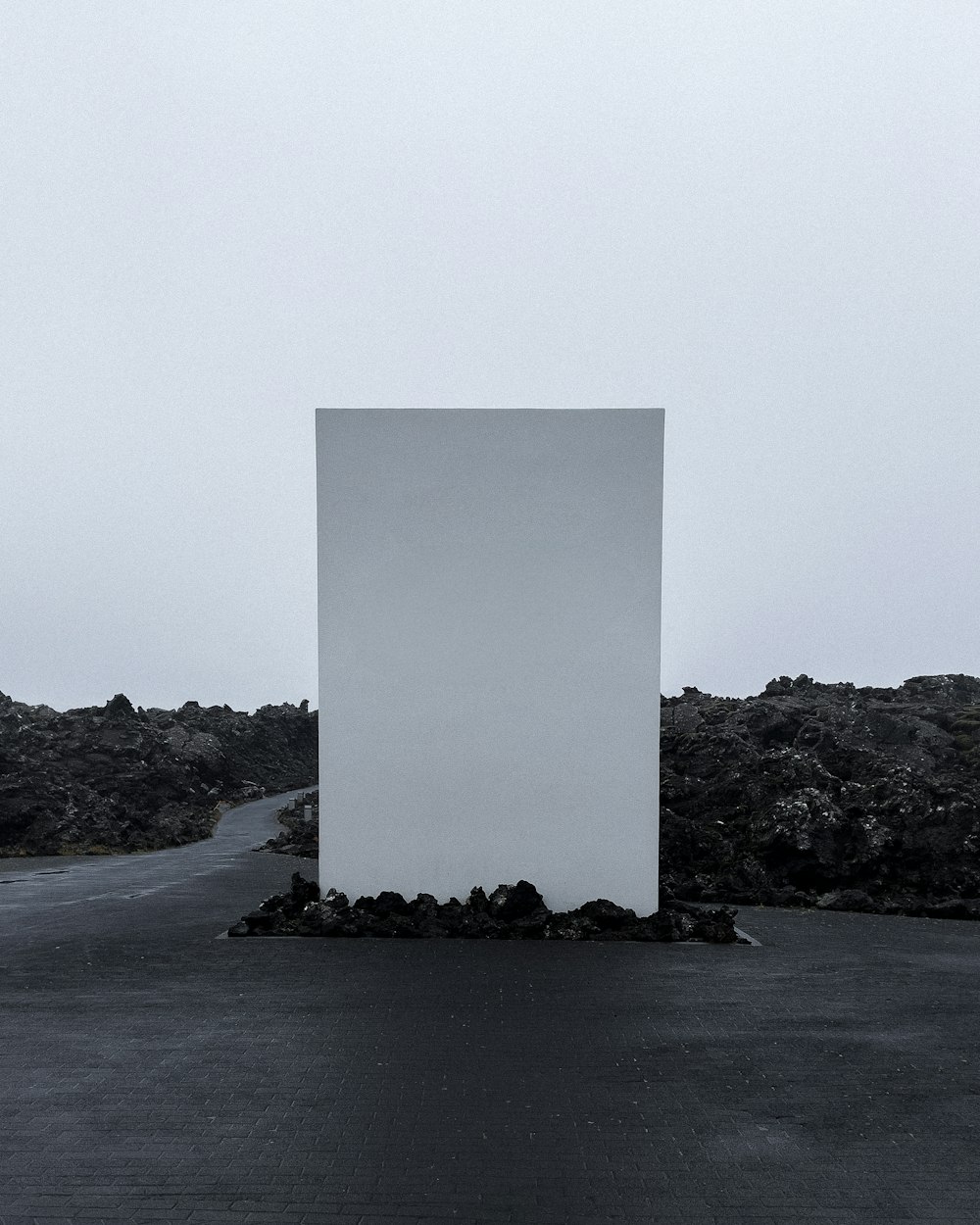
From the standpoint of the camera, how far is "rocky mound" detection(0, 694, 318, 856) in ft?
63.3

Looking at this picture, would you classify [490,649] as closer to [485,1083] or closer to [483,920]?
[483,920]

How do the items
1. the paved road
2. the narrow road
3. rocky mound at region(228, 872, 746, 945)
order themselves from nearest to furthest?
the paved road
rocky mound at region(228, 872, 746, 945)
the narrow road

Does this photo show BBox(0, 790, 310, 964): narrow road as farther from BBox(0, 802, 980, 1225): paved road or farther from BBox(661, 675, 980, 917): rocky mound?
BBox(661, 675, 980, 917): rocky mound

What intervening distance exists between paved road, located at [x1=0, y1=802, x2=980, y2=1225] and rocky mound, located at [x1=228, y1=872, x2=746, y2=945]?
0.32 meters

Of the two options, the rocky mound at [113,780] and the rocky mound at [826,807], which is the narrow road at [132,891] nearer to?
the rocky mound at [113,780]

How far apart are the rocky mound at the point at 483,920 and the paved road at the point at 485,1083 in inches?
12.5

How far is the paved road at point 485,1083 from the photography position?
13.6 feet

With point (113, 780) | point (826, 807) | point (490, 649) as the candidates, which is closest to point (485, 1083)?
point (490, 649)

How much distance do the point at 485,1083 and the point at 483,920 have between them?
4048 mm

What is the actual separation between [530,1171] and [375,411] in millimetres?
7132

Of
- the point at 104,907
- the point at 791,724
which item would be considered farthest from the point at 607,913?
the point at 791,724

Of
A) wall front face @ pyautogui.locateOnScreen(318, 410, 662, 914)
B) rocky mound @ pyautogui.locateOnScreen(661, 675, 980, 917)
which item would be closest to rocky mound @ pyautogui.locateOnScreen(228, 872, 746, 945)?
wall front face @ pyautogui.locateOnScreen(318, 410, 662, 914)

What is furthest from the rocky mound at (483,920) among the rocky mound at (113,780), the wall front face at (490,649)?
the rocky mound at (113,780)

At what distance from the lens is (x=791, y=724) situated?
57.7ft
